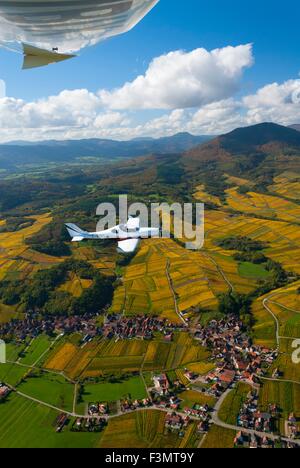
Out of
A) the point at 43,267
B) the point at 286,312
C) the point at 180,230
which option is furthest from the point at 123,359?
the point at 180,230

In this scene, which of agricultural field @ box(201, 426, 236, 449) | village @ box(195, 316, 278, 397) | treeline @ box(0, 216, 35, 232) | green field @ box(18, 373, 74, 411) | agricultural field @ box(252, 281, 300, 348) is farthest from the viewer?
treeline @ box(0, 216, 35, 232)

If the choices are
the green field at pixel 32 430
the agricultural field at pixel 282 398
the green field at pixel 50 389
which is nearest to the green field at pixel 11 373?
the green field at pixel 50 389

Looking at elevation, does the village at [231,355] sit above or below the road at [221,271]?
below

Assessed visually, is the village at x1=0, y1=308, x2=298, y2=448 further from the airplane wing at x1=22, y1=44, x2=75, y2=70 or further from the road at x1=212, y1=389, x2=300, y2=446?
the airplane wing at x1=22, y1=44, x2=75, y2=70

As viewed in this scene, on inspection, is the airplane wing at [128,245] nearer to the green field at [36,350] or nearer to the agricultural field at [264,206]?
the green field at [36,350]

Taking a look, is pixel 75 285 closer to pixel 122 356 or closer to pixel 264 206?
pixel 122 356

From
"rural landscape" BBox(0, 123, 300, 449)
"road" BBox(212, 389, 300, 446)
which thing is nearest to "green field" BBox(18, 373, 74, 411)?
"rural landscape" BBox(0, 123, 300, 449)

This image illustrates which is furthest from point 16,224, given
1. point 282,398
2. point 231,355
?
point 282,398
